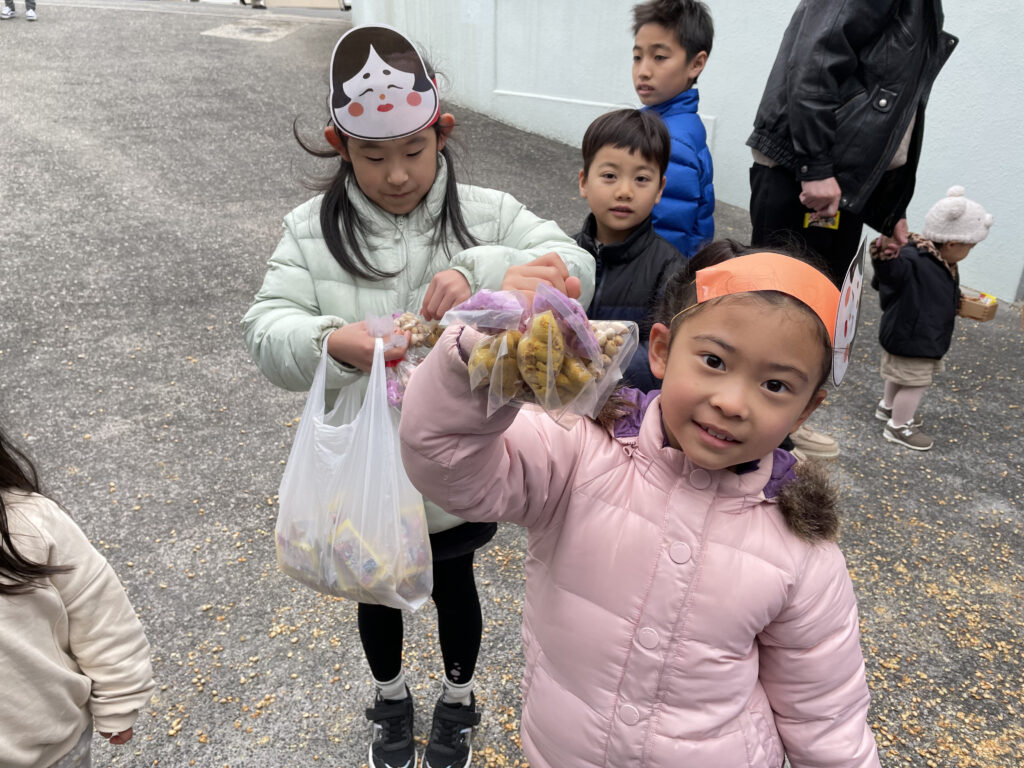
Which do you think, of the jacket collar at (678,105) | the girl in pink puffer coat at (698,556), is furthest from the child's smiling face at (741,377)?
the jacket collar at (678,105)

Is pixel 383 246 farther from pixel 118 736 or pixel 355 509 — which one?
pixel 118 736

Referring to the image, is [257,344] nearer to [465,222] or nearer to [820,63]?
[465,222]

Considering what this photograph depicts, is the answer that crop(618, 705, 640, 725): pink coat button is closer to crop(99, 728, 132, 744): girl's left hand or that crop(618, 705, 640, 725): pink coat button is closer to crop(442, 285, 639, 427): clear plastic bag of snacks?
crop(442, 285, 639, 427): clear plastic bag of snacks

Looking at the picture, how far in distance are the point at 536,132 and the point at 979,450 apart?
6.06 metres

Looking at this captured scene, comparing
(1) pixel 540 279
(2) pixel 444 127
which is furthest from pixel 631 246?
(1) pixel 540 279

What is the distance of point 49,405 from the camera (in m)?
3.62

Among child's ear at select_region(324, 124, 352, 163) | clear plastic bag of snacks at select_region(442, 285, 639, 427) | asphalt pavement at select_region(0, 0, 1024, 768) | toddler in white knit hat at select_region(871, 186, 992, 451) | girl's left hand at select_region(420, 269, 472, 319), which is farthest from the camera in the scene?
toddler in white knit hat at select_region(871, 186, 992, 451)

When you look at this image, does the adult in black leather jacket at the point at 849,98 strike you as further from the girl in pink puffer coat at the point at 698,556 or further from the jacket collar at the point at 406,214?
the girl in pink puffer coat at the point at 698,556

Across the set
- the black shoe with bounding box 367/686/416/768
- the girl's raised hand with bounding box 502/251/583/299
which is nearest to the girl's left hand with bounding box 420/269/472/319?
the girl's raised hand with bounding box 502/251/583/299

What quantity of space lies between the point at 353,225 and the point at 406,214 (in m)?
0.12

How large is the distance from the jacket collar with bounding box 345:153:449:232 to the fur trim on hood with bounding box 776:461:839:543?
3.13 ft

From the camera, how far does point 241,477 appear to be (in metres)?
3.30

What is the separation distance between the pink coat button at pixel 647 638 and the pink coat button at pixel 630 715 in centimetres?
12

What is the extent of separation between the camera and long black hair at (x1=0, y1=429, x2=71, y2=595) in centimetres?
129
